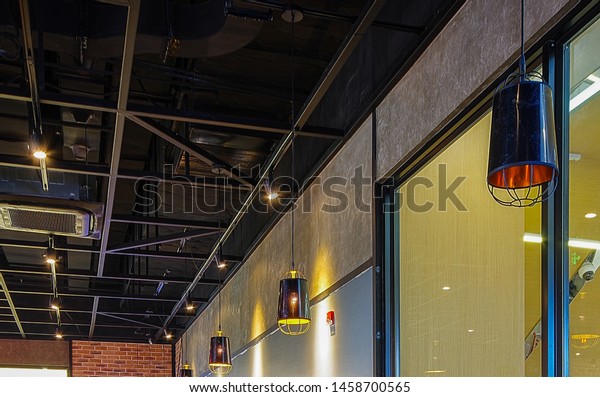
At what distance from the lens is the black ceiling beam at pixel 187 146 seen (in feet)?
14.2

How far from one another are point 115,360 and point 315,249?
9.42 meters

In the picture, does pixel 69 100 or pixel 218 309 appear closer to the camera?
pixel 69 100

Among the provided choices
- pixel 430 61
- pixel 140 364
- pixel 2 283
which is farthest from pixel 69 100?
pixel 140 364

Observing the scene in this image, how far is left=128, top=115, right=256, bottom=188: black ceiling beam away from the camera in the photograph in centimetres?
432

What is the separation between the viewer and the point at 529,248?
256 centimetres

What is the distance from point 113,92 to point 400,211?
82.0 inches

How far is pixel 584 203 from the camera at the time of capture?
228cm

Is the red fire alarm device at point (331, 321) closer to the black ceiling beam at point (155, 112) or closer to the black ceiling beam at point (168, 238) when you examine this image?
the black ceiling beam at point (155, 112)

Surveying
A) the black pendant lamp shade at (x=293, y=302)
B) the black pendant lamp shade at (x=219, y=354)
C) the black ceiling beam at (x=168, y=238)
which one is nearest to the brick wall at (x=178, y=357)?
the black ceiling beam at (x=168, y=238)

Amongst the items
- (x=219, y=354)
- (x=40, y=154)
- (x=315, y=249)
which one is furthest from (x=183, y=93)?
(x=219, y=354)

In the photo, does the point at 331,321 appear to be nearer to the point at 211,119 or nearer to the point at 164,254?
the point at 211,119

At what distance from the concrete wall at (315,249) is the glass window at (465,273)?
1.24ft

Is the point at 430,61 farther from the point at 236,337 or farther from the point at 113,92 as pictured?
the point at 236,337

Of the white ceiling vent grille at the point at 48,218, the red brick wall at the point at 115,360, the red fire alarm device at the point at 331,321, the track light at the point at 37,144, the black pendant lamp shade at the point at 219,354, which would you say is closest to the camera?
the track light at the point at 37,144
